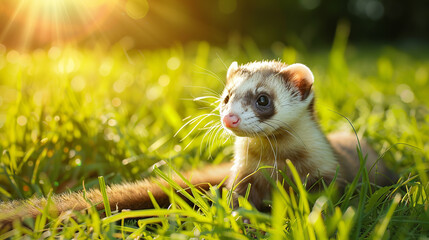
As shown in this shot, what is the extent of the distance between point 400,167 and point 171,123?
1.62m

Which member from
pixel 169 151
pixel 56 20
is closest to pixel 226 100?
pixel 169 151

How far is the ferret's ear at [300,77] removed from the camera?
7.29 feet

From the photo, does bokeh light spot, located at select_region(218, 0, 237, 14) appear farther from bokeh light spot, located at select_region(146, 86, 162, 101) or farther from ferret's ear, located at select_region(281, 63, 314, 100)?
ferret's ear, located at select_region(281, 63, 314, 100)

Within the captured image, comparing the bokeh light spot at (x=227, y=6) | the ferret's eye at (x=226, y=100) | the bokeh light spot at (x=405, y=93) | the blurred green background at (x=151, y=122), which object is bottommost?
the bokeh light spot at (x=405, y=93)

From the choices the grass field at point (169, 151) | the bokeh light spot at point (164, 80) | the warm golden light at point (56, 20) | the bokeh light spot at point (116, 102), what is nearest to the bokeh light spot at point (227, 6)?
the warm golden light at point (56, 20)

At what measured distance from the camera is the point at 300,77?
2250mm

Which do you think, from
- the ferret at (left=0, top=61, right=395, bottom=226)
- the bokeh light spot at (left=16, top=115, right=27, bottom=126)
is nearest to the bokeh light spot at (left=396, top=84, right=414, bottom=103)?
the ferret at (left=0, top=61, right=395, bottom=226)

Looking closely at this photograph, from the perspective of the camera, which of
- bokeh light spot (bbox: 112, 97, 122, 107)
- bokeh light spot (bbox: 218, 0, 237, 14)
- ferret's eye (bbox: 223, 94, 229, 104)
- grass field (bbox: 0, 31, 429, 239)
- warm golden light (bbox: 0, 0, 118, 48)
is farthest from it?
bokeh light spot (bbox: 218, 0, 237, 14)

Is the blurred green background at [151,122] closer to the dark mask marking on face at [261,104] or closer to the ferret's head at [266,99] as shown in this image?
the ferret's head at [266,99]

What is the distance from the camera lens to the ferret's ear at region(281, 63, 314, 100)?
2221 mm

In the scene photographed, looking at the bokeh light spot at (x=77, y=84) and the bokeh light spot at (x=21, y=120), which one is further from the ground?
the bokeh light spot at (x=77, y=84)

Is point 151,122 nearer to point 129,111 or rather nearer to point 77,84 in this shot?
point 129,111

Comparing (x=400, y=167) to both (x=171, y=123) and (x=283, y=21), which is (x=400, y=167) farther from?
(x=283, y=21)

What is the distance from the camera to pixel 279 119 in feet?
6.87
